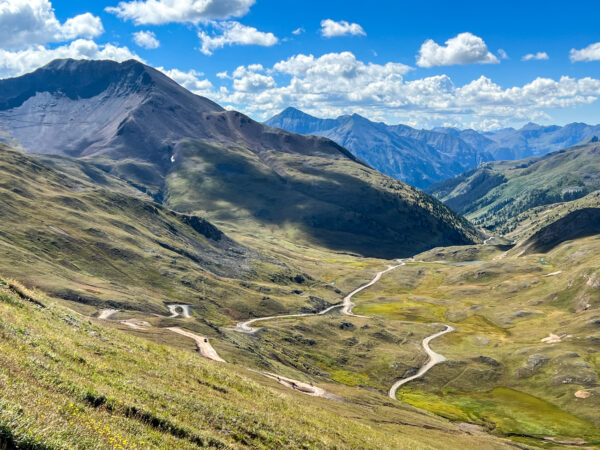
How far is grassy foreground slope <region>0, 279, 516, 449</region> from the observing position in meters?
15.9

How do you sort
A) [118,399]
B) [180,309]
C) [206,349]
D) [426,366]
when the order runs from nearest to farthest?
[118,399] → [206,349] → [426,366] → [180,309]

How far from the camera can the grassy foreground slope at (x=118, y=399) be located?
1592cm

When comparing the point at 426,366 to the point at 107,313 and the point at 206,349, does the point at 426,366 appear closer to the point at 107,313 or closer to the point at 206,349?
the point at 206,349

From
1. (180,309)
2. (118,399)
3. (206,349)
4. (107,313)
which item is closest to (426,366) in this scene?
(180,309)

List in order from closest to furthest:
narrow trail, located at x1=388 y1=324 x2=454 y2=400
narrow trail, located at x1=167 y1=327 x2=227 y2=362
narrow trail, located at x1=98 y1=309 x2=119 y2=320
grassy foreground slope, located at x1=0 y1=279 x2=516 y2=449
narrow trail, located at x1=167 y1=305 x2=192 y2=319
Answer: grassy foreground slope, located at x1=0 y1=279 x2=516 y2=449 < narrow trail, located at x1=167 y1=327 x2=227 y2=362 < narrow trail, located at x1=98 y1=309 x2=119 y2=320 < narrow trail, located at x1=388 y1=324 x2=454 y2=400 < narrow trail, located at x1=167 y1=305 x2=192 y2=319

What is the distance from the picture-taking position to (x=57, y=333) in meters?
33.4

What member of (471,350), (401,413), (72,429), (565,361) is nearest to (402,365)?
(471,350)

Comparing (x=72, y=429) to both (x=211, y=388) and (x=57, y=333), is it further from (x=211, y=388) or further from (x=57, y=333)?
(x=211, y=388)

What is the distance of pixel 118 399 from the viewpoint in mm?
22734

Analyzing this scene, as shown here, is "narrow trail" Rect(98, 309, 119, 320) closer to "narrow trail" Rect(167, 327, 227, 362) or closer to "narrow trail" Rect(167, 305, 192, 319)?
"narrow trail" Rect(167, 305, 192, 319)

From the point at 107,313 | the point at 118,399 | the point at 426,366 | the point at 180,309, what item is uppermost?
the point at 118,399

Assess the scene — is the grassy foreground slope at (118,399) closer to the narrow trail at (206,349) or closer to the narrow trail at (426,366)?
the narrow trail at (206,349)

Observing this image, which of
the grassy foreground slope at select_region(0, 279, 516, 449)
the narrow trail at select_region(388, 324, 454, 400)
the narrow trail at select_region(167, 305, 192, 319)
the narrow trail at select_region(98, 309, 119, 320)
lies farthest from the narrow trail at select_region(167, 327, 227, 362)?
the narrow trail at select_region(388, 324, 454, 400)

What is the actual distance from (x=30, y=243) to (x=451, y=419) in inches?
6362
